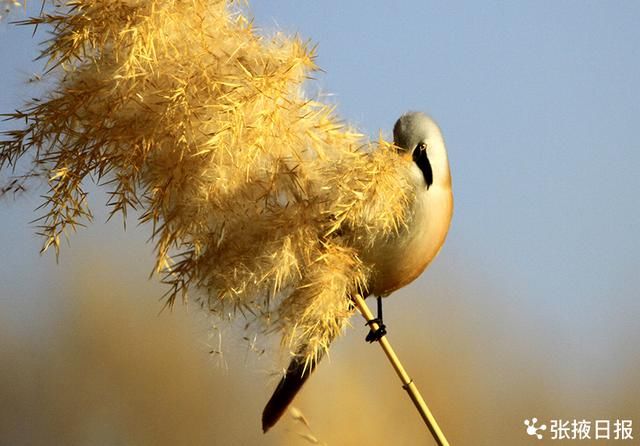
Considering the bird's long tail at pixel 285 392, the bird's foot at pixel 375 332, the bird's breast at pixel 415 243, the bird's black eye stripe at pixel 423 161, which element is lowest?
the bird's long tail at pixel 285 392

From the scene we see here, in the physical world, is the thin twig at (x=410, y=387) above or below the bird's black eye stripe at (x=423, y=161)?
below

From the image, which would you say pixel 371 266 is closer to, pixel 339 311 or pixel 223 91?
pixel 339 311

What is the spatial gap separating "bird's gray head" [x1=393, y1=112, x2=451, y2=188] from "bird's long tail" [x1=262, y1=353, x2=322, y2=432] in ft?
0.85

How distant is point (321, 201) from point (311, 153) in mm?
53

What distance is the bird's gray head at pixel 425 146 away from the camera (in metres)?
0.92

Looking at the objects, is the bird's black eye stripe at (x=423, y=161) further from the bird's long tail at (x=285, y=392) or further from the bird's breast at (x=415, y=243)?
the bird's long tail at (x=285, y=392)

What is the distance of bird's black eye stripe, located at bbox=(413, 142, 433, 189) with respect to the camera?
0.92m

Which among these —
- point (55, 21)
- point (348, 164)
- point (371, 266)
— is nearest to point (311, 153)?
point (348, 164)

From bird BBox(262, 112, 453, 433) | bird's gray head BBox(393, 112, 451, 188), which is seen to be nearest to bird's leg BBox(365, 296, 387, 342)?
bird BBox(262, 112, 453, 433)

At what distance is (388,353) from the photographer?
887 mm

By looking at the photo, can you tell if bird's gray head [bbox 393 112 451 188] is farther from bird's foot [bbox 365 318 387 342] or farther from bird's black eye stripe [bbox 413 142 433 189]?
bird's foot [bbox 365 318 387 342]

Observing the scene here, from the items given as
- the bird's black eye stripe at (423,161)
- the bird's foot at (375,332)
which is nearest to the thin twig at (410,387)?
the bird's foot at (375,332)

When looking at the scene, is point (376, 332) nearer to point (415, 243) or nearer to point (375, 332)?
point (375, 332)

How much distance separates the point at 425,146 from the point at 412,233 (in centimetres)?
10
